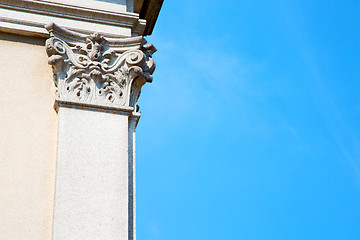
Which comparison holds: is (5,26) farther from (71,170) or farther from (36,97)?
(71,170)

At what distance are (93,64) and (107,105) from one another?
0.70 meters

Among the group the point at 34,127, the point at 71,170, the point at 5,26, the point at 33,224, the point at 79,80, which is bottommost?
the point at 33,224

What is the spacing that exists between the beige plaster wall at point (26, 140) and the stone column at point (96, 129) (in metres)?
0.19

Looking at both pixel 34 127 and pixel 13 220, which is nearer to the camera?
pixel 13 220

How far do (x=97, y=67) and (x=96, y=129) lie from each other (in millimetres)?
1034

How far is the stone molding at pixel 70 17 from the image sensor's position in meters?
10.8

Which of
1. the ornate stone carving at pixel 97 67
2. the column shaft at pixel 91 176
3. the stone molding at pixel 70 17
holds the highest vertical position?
the stone molding at pixel 70 17

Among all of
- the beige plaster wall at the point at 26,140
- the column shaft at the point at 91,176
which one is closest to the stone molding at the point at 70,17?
the beige plaster wall at the point at 26,140

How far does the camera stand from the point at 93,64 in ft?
35.2

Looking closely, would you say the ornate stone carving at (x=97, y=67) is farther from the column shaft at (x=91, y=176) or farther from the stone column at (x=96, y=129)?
the column shaft at (x=91, y=176)

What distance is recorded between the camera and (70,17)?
1108 cm

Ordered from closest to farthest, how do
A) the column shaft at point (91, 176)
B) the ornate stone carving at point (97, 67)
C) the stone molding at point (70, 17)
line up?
the column shaft at point (91, 176) → the ornate stone carving at point (97, 67) → the stone molding at point (70, 17)

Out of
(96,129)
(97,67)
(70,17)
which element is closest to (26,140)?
(96,129)

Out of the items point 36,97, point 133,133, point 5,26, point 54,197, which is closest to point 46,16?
point 5,26
